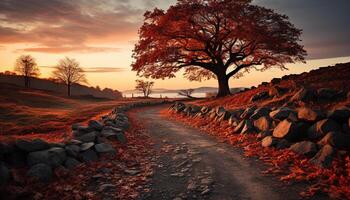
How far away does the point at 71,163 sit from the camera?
29.1ft

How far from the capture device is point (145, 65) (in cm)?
3189

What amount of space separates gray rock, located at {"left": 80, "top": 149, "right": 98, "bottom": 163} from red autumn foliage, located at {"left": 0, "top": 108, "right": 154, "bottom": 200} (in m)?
0.24

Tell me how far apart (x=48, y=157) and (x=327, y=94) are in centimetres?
1175

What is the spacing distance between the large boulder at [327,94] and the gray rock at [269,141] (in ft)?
13.7

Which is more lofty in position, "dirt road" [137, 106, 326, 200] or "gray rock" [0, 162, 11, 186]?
"gray rock" [0, 162, 11, 186]

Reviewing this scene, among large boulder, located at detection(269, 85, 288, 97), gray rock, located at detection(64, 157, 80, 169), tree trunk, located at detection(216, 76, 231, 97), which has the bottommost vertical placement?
gray rock, located at detection(64, 157, 80, 169)

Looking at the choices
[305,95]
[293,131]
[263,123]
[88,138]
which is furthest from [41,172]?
[305,95]

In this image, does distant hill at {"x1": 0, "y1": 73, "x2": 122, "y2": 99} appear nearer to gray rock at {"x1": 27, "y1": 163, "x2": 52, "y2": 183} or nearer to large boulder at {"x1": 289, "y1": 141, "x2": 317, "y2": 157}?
gray rock at {"x1": 27, "y1": 163, "x2": 52, "y2": 183}

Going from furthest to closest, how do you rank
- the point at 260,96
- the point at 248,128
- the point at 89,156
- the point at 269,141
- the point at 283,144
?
the point at 260,96 < the point at 248,128 < the point at 269,141 < the point at 283,144 < the point at 89,156

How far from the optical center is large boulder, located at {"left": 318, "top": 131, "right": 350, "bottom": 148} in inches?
323

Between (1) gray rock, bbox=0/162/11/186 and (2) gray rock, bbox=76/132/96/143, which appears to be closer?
(1) gray rock, bbox=0/162/11/186

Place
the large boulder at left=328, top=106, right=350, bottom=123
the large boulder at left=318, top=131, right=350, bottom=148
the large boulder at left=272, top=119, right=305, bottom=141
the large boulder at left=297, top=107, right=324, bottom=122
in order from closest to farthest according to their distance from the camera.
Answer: the large boulder at left=318, top=131, right=350, bottom=148
the large boulder at left=328, top=106, right=350, bottom=123
the large boulder at left=297, top=107, right=324, bottom=122
the large boulder at left=272, top=119, right=305, bottom=141

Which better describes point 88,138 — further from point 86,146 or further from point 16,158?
point 16,158

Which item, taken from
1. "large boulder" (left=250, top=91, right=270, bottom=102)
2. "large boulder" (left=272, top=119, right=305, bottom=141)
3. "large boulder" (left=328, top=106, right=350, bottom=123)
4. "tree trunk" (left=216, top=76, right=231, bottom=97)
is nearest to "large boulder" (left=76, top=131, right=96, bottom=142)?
"large boulder" (left=272, top=119, right=305, bottom=141)
